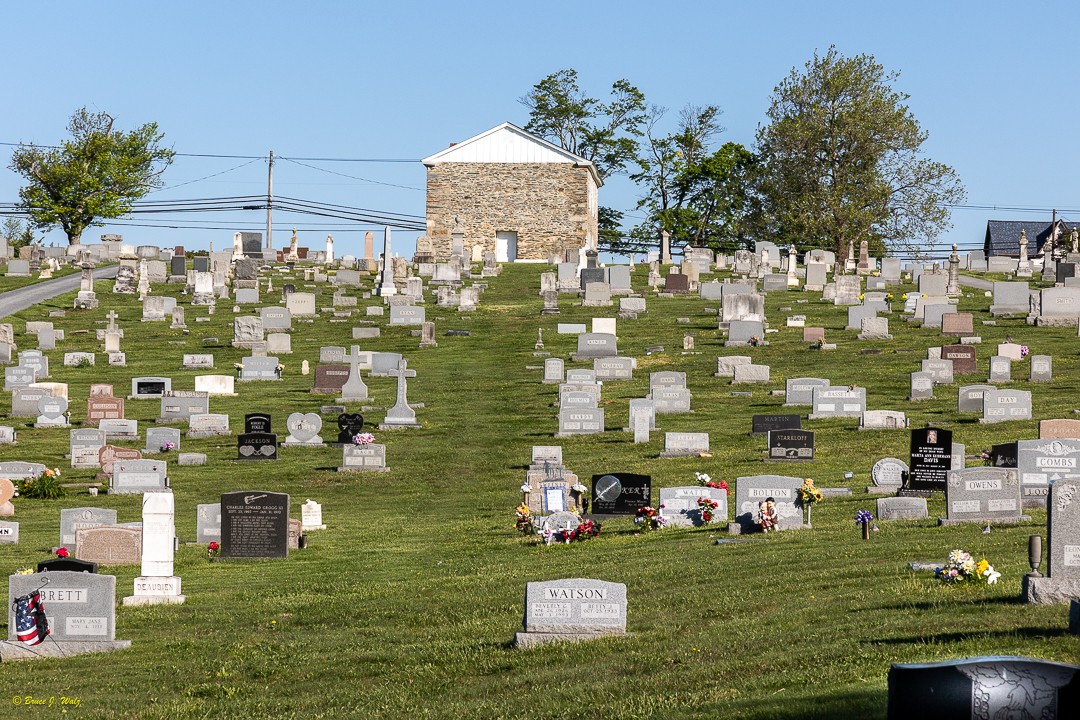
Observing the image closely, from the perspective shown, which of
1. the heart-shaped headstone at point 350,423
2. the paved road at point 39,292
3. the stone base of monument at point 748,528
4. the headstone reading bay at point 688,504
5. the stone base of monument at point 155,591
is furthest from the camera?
the paved road at point 39,292

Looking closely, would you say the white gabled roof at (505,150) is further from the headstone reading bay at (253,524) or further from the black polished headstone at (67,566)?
the black polished headstone at (67,566)

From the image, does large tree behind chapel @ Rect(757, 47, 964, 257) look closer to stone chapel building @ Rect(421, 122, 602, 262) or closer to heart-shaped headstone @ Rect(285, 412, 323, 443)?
stone chapel building @ Rect(421, 122, 602, 262)

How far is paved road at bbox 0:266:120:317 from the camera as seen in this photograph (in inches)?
2240

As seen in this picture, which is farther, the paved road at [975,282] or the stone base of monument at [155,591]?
the paved road at [975,282]

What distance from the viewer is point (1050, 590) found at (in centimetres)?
1316

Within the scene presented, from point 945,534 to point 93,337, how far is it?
36900 millimetres

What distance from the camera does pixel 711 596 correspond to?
15398 mm

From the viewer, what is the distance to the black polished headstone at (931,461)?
23453 mm

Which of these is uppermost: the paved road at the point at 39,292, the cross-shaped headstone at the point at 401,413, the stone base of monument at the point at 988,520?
the paved road at the point at 39,292

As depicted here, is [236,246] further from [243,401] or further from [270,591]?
[270,591]

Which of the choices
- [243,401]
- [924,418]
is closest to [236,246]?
[243,401]

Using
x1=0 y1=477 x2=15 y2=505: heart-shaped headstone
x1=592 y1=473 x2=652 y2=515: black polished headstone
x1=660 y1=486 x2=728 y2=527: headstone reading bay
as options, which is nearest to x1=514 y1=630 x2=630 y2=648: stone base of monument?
x1=660 y1=486 x2=728 y2=527: headstone reading bay

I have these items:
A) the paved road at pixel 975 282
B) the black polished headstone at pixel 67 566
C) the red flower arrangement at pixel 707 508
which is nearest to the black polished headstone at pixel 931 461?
the red flower arrangement at pixel 707 508

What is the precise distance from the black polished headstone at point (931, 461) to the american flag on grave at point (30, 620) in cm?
1348
